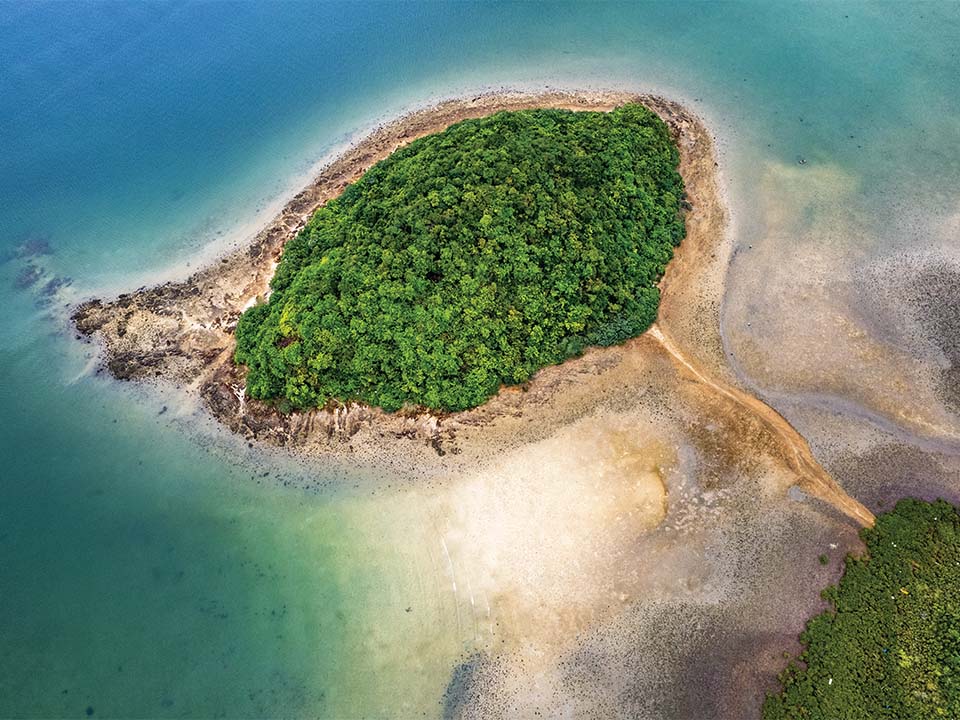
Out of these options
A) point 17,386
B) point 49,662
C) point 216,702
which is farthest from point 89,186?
point 216,702

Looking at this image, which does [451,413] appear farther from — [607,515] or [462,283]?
[607,515]

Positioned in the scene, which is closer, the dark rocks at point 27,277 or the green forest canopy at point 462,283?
the green forest canopy at point 462,283

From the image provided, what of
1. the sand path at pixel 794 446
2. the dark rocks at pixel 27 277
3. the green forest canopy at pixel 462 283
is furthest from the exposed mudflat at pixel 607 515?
the dark rocks at pixel 27 277

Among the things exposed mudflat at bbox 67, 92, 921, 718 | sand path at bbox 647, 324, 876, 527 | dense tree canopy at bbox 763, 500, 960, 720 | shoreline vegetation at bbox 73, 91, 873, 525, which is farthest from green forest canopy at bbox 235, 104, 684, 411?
dense tree canopy at bbox 763, 500, 960, 720

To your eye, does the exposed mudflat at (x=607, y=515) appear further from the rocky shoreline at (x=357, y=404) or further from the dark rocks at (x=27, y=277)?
the dark rocks at (x=27, y=277)

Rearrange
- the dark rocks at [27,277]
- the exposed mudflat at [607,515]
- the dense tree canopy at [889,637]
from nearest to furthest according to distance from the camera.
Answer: the dense tree canopy at [889,637]
the exposed mudflat at [607,515]
the dark rocks at [27,277]

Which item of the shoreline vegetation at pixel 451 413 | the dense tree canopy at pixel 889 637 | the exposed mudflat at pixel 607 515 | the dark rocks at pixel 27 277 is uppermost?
the dark rocks at pixel 27 277

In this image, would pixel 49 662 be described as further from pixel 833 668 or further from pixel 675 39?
pixel 675 39
